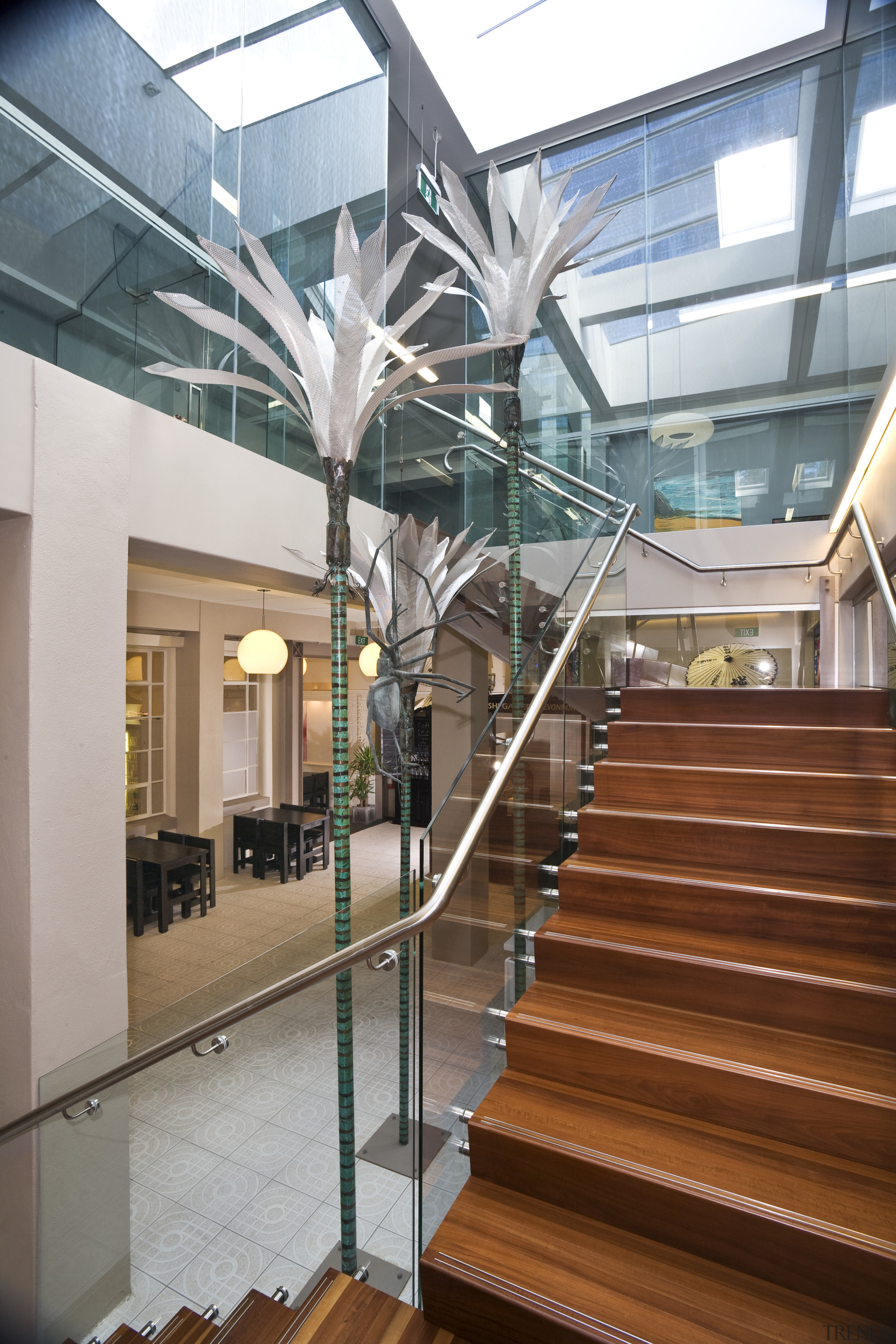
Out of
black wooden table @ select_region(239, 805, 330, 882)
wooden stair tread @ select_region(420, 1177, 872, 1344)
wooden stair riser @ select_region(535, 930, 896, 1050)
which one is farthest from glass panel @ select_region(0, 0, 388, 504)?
black wooden table @ select_region(239, 805, 330, 882)

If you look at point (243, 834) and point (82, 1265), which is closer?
point (82, 1265)

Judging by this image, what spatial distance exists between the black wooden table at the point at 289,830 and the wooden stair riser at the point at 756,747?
5.56 metres

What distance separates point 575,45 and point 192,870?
832cm

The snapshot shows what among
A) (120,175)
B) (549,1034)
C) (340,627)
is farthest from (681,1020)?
(120,175)

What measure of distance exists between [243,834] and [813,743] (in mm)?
6848

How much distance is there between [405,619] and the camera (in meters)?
3.70

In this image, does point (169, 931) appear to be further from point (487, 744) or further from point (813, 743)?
point (813, 743)

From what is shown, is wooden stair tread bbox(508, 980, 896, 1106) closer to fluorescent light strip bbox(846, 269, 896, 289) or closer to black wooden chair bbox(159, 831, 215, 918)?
fluorescent light strip bbox(846, 269, 896, 289)

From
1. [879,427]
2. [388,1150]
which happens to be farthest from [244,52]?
[388,1150]

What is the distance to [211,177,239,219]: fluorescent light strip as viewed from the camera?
344 centimetres

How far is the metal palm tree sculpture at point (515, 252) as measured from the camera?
9.62ft

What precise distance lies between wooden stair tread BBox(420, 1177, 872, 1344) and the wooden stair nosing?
0.04 meters

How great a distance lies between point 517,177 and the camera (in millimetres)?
7066

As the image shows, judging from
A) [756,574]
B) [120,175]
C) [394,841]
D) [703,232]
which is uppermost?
[703,232]
